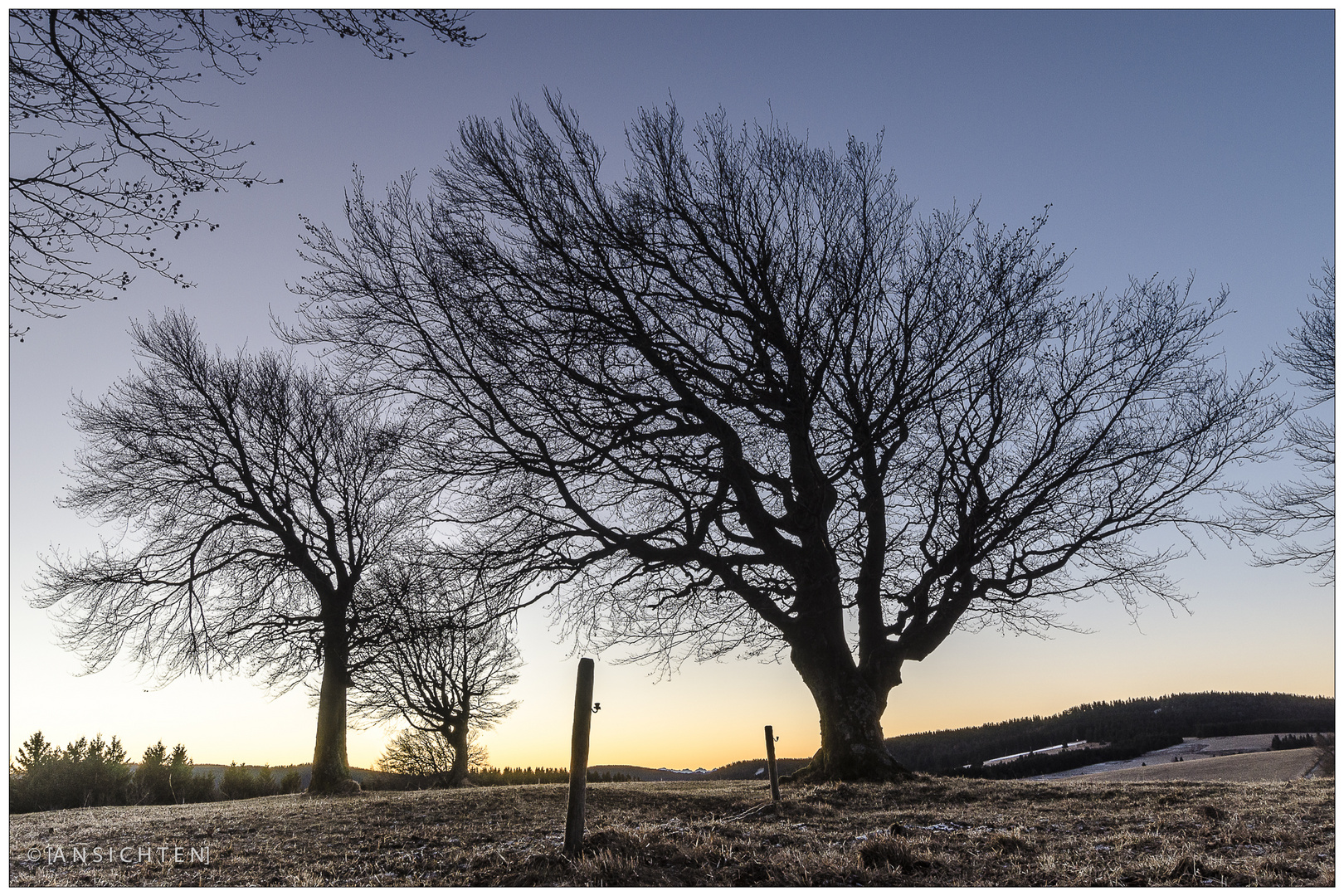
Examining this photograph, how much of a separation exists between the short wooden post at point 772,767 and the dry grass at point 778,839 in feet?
0.78

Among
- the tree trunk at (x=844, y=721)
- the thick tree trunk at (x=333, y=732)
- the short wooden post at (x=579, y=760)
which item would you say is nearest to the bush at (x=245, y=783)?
the thick tree trunk at (x=333, y=732)

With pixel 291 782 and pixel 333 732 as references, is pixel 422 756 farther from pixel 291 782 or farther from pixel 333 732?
pixel 333 732

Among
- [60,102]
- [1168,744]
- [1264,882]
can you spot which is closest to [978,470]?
[1264,882]

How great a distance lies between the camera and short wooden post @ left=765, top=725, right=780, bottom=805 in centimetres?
875

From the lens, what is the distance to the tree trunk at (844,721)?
11.3 m

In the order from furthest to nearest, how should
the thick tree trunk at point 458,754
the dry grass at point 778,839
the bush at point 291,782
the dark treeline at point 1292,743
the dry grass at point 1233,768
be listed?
the bush at point 291,782 → the thick tree trunk at point 458,754 → the dark treeline at point 1292,743 → the dry grass at point 1233,768 → the dry grass at point 778,839

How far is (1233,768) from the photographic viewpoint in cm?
1576

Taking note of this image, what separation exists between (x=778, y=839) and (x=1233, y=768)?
14.3 m

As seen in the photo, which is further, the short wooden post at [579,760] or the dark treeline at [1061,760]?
the dark treeline at [1061,760]

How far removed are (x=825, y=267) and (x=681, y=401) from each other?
9.17ft

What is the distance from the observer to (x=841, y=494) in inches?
483

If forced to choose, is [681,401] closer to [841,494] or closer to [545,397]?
[545,397]

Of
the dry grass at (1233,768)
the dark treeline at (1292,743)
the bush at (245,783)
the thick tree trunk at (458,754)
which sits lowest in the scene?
the bush at (245,783)

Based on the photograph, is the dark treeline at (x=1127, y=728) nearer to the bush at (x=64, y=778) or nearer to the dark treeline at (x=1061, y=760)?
the dark treeline at (x=1061, y=760)
